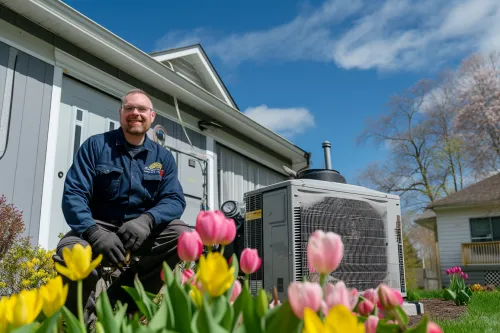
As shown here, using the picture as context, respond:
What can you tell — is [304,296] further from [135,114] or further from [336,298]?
[135,114]

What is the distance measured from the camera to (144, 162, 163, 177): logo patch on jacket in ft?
7.98

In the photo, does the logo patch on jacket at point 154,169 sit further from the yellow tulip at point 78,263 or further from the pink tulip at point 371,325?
the pink tulip at point 371,325

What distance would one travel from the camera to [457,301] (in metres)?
5.21

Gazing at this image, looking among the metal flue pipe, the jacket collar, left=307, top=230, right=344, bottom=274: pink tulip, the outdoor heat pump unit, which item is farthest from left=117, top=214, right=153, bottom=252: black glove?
the metal flue pipe

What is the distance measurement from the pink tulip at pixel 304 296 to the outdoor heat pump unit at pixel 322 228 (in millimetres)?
2996

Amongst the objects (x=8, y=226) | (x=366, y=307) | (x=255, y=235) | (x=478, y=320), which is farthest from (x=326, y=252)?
(x=8, y=226)

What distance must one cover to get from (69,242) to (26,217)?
8.87 feet

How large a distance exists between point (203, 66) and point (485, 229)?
46.1 ft

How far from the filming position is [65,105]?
16.3 feet

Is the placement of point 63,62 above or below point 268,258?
above

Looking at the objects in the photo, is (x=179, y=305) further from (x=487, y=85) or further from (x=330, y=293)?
(x=487, y=85)

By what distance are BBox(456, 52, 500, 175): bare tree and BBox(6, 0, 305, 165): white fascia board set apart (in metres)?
10.8

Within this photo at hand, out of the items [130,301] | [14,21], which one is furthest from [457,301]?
[14,21]

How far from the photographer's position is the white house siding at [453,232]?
57.4ft
